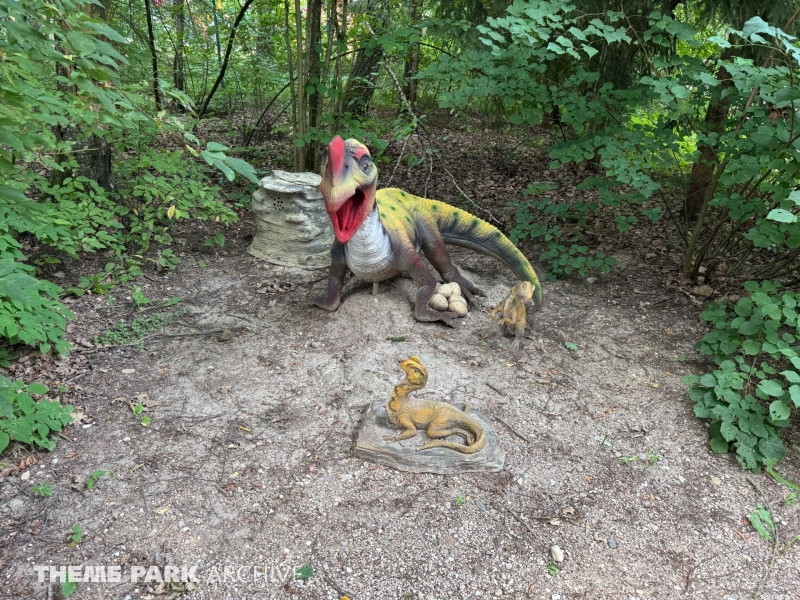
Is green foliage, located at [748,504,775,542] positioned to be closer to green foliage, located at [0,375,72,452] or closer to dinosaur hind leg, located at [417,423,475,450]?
dinosaur hind leg, located at [417,423,475,450]

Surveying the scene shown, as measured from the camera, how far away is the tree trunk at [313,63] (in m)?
5.31

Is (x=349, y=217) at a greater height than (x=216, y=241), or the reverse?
(x=349, y=217)

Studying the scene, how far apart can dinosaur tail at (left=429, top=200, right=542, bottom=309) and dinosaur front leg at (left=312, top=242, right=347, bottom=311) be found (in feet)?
2.65

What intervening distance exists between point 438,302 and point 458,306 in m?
0.15

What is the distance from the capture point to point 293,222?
475 centimetres

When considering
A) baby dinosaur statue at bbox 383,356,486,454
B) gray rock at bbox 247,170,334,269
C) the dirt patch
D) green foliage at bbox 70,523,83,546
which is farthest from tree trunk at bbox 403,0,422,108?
green foliage at bbox 70,523,83,546

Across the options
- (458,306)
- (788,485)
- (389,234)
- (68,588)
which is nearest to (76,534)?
(68,588)

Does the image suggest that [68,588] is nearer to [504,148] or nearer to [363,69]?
[363,69]

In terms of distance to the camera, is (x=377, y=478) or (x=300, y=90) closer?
(x=377, y=478)

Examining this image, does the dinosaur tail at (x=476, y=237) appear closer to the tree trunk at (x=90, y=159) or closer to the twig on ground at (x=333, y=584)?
the twig on ground at (x=333, y=584)

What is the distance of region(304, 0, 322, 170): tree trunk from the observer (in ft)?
17.4

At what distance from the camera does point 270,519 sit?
236cm

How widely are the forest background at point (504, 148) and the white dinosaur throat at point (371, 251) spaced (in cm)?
94

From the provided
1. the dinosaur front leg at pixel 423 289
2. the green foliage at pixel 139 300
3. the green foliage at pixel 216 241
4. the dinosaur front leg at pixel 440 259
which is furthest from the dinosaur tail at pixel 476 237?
the green foliage at pixel 139 300
